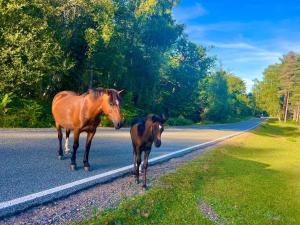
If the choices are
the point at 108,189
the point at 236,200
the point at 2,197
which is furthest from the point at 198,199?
the point at 2,197

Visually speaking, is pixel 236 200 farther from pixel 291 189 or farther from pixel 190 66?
pixel 190 66

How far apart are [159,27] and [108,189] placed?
34927 millimetres

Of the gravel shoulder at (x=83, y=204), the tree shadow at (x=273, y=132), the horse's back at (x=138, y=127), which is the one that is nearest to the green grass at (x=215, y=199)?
the gravel shoulder at (x=83, y=204)

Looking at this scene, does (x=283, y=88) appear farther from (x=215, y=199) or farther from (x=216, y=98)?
(x=215, y=199)

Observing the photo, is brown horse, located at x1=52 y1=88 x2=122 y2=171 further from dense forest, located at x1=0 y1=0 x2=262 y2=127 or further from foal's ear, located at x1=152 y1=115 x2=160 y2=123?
dense forest, located at x1=0 y1=0 x2=262 y2=127

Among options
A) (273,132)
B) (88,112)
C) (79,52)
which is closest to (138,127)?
(88,112)

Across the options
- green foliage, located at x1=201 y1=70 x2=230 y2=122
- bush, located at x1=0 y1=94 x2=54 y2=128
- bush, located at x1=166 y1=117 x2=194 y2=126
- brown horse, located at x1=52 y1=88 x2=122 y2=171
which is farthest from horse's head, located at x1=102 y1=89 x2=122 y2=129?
green foliage, located at x1=201 y1=70 x2=230 y2=122

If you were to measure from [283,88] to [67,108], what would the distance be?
105104 millimetres

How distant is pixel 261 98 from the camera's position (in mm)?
114562

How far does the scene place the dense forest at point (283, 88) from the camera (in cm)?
9794

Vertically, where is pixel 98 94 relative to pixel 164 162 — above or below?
above

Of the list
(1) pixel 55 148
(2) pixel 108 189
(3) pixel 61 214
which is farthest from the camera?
(1) pixel 55 148

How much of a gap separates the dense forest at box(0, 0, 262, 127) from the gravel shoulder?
38.5ft

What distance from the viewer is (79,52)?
25656 millimetres
